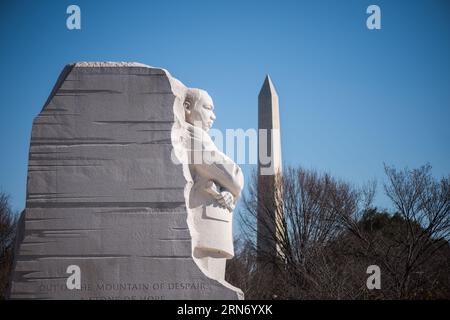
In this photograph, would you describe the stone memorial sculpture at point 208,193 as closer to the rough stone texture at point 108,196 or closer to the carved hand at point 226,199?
the carved hand at point 226,199

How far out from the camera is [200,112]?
27.5 ft

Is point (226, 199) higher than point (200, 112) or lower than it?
lower

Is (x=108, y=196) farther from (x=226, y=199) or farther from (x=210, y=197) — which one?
(x=226, y=199)

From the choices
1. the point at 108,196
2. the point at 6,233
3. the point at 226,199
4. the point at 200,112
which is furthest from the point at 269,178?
the point at 108,196

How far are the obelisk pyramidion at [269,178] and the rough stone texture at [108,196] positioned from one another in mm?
15944

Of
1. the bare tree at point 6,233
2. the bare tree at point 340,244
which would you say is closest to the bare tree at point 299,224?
the bare tree at point 340,244

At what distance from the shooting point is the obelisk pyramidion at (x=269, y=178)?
2362 cm

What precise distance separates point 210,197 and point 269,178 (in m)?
16.4

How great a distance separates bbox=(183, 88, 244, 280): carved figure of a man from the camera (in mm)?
7828

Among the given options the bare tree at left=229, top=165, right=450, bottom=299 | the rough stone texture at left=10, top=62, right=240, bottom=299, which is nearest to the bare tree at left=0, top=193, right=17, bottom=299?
the bare tree at left=229, top=165, right=450, bottom=299

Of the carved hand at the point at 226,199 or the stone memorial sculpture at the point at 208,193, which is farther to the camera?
the carved hand at the point at 226,199

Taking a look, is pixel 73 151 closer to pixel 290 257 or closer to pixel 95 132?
pixel 95 132

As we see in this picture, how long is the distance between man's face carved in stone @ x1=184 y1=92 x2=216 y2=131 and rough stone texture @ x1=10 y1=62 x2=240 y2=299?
42 centimetres

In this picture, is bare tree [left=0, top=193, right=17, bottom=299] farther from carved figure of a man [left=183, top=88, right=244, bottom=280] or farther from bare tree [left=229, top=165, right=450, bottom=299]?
carved figure of a man [left=183, top=88, right=244, bottom=280]
